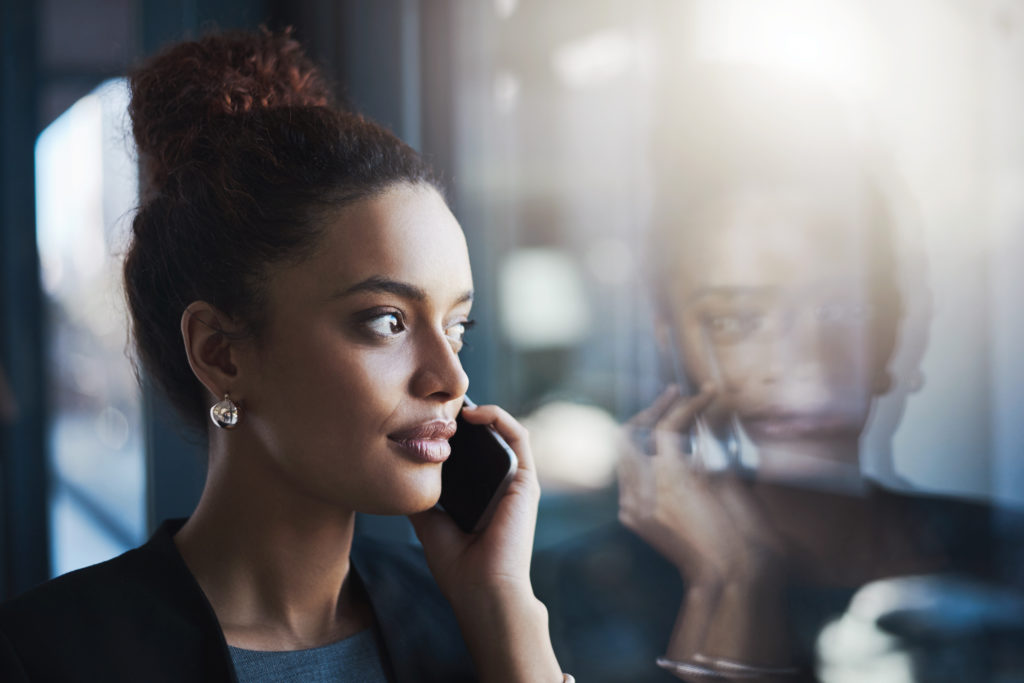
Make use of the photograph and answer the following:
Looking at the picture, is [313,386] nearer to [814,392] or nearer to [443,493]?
[443,493]

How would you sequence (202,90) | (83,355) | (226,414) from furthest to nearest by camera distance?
(83,355)
(202,90)
(226,414)

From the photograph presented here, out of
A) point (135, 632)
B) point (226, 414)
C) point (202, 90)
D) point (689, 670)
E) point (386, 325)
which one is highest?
point (202, 90)

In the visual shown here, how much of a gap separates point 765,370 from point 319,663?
0.70 m

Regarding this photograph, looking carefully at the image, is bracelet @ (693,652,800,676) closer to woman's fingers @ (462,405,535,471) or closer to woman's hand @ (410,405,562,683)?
woman's hand @ (410,405,562,683)

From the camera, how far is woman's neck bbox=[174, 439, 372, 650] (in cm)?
103

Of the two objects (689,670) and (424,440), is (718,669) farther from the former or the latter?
(424,440)

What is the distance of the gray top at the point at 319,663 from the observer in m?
0.98

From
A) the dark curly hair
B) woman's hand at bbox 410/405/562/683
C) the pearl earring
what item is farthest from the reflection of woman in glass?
the pearl earring

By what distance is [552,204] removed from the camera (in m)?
1.22

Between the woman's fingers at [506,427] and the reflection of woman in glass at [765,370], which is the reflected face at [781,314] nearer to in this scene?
the reflection of woman in glass at [765,370]

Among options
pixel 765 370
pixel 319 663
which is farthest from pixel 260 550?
pixel 765 370

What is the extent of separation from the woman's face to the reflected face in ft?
1.03

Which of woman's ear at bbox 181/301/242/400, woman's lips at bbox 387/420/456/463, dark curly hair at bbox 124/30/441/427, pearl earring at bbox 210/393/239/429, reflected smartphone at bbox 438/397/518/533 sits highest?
dark curly hair at bbox 124/30/441/427

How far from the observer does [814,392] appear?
A: 85 centimetres
